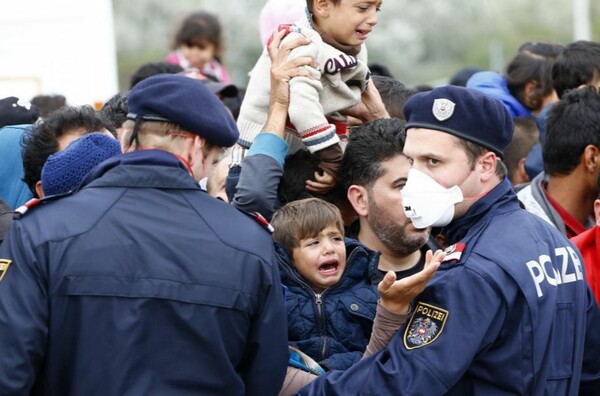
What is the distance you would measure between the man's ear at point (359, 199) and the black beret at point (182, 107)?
1.19 meters

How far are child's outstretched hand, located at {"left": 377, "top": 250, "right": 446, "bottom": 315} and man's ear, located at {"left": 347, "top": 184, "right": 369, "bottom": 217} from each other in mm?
970

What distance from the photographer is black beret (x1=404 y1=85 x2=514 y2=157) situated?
4.26 meters

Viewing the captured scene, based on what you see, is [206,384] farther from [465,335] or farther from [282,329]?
[465,335]

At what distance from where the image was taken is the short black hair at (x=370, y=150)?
200 inches

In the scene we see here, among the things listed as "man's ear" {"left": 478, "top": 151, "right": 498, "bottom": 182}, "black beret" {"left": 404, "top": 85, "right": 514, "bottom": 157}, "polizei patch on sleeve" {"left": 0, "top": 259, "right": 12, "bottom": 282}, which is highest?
"black beret" {"left": 404, "top": 85, "right": 514, "bottom": 157}

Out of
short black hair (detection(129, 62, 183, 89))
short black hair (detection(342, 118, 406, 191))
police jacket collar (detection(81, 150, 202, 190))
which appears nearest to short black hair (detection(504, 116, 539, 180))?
short black hair (detection(342, 118, 406, 191))

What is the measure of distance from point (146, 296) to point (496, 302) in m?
1.21

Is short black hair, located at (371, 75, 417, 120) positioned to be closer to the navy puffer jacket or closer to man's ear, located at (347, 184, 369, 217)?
man's ear, located at (347, 184, 369, 217)

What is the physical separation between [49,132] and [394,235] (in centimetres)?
166

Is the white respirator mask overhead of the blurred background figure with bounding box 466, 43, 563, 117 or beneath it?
overhead

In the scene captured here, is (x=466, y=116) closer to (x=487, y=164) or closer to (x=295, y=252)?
(x=487, y=164)

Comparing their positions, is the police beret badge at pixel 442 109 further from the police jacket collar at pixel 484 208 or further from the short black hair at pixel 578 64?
the short black hair at pixel 578 64

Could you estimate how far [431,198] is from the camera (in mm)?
4246

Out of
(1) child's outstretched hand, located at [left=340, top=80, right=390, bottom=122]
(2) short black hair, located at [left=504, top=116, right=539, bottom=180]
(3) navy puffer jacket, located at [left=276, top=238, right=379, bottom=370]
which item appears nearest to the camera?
(3) navy puffer jacket, located at [left=276, top=238, right=379, bottom=370]
